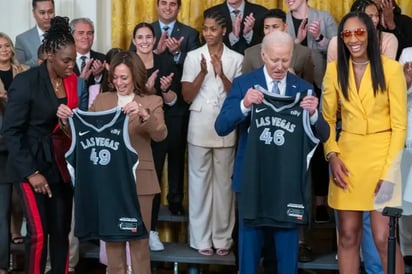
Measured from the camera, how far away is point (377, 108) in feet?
13.1

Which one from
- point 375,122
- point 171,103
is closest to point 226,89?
point 171,103

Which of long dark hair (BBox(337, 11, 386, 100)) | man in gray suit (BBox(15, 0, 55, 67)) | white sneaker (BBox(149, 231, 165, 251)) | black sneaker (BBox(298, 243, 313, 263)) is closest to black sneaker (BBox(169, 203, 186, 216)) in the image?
white sneaker (BBox(149, 231, 165, 251))

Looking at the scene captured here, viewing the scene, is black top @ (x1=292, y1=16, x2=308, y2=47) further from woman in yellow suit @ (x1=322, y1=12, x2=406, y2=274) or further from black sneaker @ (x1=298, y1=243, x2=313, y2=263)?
black sneaker @ (x1=298, y1=243, x2=313, y2=263)

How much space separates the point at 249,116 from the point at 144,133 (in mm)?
567

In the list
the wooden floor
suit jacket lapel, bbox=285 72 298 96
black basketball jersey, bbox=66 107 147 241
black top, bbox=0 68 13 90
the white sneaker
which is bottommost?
the wooden floor

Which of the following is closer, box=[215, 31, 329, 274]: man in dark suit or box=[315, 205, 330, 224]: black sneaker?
box=[215, 31, 329, 274]: man in dark suit

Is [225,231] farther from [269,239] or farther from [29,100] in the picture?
[29,100]

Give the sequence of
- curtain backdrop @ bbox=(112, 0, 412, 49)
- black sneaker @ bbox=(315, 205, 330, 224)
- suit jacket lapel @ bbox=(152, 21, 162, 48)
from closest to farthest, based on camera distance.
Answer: black sneaker @ bbox=(315, 205, 330, 224), suit jacket lapel @ bbox=(152, 21, 162, 48), curtain backdrop @ bbox=(112, 0, 412, 49)

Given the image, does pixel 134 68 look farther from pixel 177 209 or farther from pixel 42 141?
pixel 177 209

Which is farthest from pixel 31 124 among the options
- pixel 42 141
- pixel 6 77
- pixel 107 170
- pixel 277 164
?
pixel 277 164

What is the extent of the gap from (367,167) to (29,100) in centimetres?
172

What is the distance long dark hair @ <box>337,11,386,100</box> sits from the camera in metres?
3.98

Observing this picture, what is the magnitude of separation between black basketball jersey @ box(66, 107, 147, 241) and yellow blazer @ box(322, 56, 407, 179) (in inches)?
40.4

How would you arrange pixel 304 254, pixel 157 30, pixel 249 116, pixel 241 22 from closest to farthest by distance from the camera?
pixel 249 116 → pixel 304 254 → pixel 241 22 → pixel 157 30
